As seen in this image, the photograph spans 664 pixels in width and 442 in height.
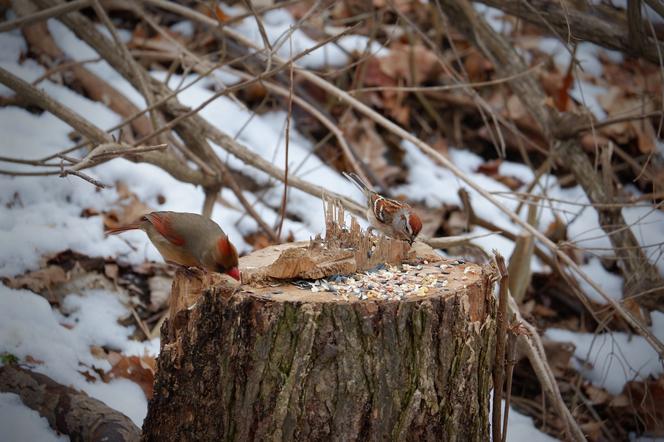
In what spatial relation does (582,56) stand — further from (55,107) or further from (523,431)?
(55,107)

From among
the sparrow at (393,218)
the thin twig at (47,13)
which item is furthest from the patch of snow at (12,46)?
the sparrow at (393,218)

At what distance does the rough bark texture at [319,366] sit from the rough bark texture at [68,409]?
0.53 meters

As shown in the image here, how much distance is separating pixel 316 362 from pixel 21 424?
1537 mm

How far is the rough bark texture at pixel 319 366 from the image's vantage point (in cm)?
262

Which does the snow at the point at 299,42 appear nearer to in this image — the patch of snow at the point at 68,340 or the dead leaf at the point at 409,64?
the dead leaf at the point at 409,64

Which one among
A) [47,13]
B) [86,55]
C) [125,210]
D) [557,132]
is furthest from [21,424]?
[557,132]

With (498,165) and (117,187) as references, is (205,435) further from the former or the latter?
(498,165)

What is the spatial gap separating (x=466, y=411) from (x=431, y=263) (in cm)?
72

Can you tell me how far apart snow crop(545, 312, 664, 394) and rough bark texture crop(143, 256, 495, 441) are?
8.24 ft

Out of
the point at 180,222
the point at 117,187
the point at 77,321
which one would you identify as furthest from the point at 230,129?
the point at 180,222

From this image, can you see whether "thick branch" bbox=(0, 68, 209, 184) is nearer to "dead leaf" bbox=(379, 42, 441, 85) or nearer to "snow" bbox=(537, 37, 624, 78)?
"dead leaf" bbox=(379, 42, 441, 85)

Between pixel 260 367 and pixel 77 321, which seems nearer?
pixel 260 367

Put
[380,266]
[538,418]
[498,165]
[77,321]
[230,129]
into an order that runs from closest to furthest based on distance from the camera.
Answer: [380,266] → [77,321] → [538,418] → [230,129] → [498,165]

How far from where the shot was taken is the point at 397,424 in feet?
8.78
